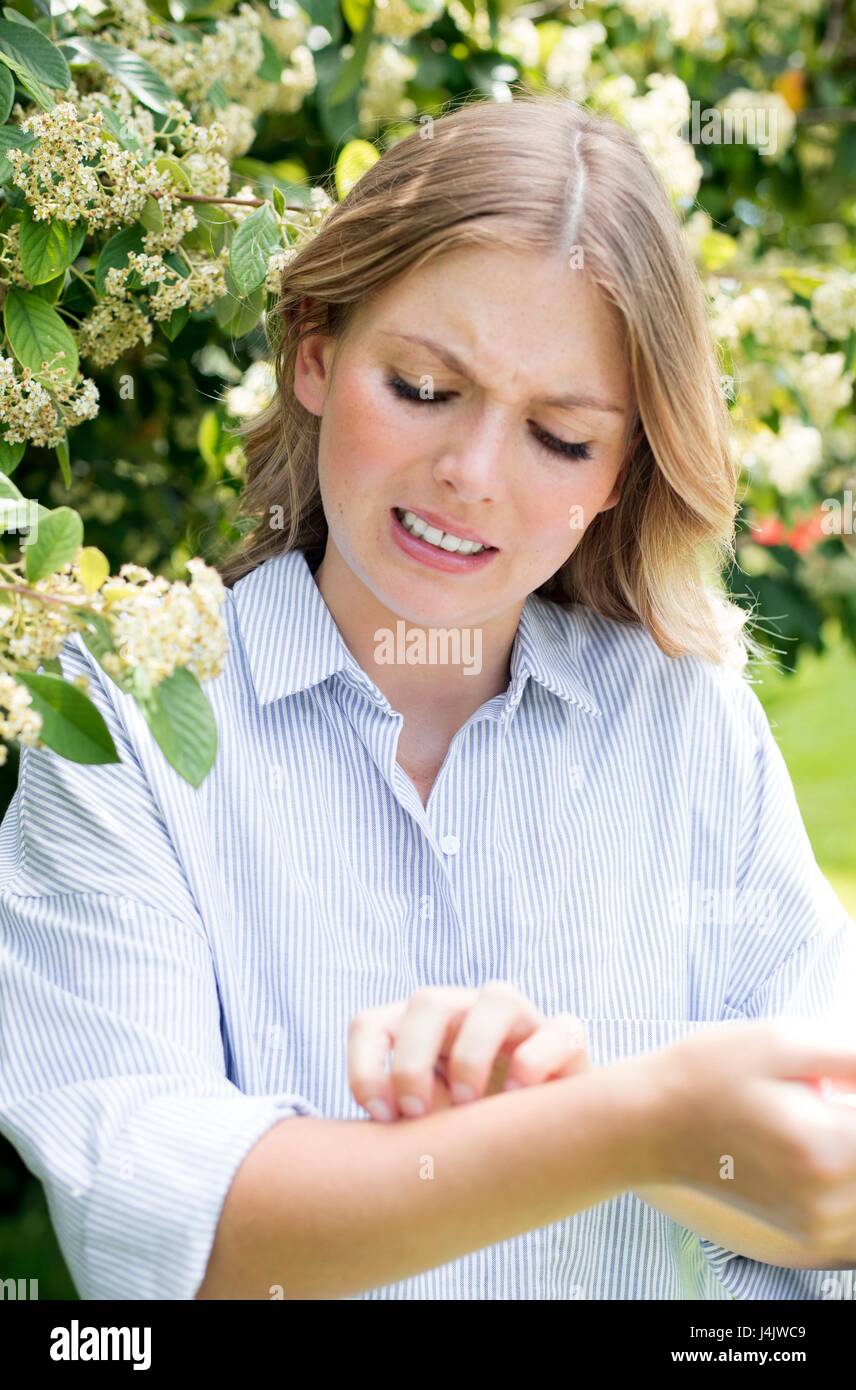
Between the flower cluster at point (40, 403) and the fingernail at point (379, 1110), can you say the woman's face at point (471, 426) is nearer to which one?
the flower cluster at point (40, 403)

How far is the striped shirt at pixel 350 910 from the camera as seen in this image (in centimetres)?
116

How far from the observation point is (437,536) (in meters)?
1.44

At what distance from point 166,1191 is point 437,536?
66 cm

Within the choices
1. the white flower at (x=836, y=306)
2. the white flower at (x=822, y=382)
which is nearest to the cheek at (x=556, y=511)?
the white flower at (x=836, y=306)

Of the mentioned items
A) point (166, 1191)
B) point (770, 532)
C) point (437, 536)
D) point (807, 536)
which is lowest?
point (807, 536)

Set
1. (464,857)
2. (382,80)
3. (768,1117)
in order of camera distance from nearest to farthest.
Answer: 1. (768,1117)
2. (464,857)
3. (382,80)

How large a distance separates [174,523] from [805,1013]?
1.30m

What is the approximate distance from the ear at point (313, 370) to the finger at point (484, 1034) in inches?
30.7

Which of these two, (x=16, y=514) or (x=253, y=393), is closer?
(x=16, y=514)

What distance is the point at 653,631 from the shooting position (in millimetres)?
1695

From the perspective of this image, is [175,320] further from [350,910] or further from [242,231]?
[350,910]

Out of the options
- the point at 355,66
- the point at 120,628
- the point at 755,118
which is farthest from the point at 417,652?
the point at 755,118
